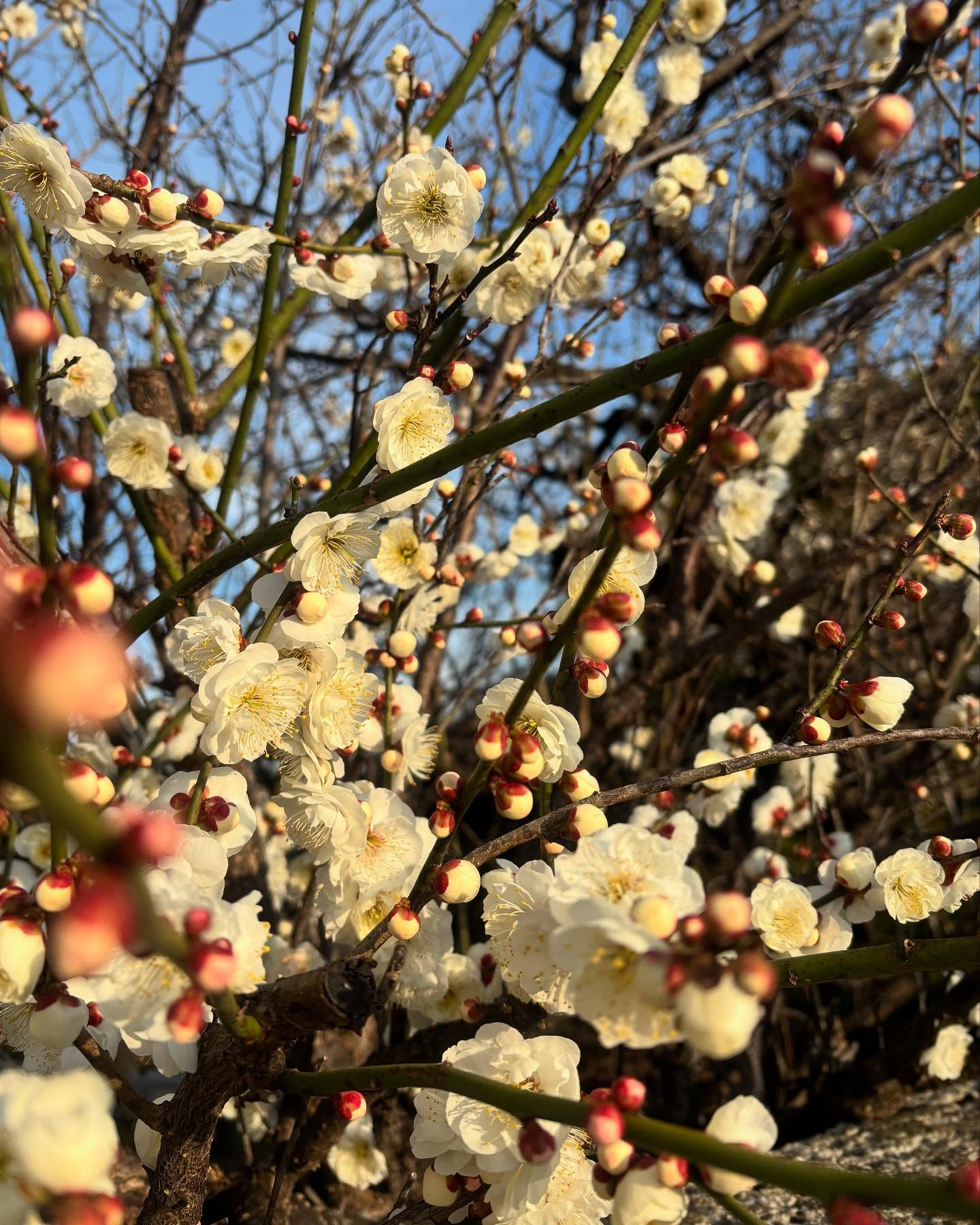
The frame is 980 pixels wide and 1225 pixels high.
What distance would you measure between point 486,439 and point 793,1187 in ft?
2.67

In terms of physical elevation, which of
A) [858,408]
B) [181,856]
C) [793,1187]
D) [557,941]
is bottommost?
[793,1187]

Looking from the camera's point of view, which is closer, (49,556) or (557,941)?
(557,941)

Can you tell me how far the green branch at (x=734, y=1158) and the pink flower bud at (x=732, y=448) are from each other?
64 centimetres

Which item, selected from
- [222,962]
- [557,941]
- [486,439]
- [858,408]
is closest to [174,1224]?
[222,962]

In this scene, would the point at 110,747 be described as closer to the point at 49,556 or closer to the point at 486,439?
the point at 49,556

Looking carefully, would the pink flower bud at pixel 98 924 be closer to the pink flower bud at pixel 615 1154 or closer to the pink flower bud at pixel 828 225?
the pink flower bud at pixel 615 1154

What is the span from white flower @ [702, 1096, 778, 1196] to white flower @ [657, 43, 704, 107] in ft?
11.8

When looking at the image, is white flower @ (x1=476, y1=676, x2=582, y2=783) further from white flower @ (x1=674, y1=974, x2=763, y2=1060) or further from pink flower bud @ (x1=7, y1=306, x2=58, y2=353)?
pink flower bud @ (x1=7, y1=306, x2=58, y2=353)

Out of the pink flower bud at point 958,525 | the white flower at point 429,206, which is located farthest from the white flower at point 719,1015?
the white flower at point 429,206

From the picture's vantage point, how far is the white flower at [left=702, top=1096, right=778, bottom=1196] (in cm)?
87

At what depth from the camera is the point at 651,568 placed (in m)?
1.37

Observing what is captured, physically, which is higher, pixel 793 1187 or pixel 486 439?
pixel 486 439

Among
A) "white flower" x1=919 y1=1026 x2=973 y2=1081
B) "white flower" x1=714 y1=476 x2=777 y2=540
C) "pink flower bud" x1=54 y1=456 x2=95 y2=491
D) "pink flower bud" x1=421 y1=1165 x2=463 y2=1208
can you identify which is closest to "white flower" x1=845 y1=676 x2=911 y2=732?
"pink flower bud" x1=421 y1=1165 x2=463 y2=1208

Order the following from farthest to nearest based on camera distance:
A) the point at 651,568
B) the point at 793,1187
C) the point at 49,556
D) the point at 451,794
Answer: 1. the point at 651,568
2. the point at 451,794
3. the point at 49,556
4. the point at 793,1187
